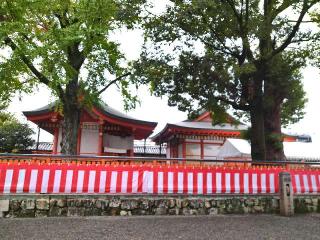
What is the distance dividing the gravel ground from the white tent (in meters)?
10.9

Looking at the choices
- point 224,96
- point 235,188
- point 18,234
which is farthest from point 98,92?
point 18,234

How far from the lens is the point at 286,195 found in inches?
340

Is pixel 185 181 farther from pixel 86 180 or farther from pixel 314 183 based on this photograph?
pixel 314 183

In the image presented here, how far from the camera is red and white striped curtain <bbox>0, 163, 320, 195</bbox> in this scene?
7977mm

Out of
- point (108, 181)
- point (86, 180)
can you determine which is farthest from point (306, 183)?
point (86, 180)

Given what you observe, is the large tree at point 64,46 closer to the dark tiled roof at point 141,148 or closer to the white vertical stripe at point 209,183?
the white vertical stripe at point 209,183

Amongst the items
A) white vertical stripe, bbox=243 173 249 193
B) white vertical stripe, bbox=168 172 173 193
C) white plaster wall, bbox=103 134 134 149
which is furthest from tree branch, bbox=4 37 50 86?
white vertical stripe, bbox=243 173 249 193

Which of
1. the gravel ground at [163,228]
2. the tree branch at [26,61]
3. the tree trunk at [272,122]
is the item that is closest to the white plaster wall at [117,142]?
the tree branch at [26,61]

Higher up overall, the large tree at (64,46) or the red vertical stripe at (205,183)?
the large tree at (64,46)

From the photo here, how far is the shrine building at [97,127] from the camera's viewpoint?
57.6 ft

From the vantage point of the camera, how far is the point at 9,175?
311 inches

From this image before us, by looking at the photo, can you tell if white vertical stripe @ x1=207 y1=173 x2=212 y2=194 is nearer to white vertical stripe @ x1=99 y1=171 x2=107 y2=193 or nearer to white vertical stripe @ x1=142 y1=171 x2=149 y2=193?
white vertical stripe @ x1=142 y1=171 x2=149 y2=193

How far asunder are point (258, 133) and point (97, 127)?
34.2ft

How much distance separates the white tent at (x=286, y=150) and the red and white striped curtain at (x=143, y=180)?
9.05m
